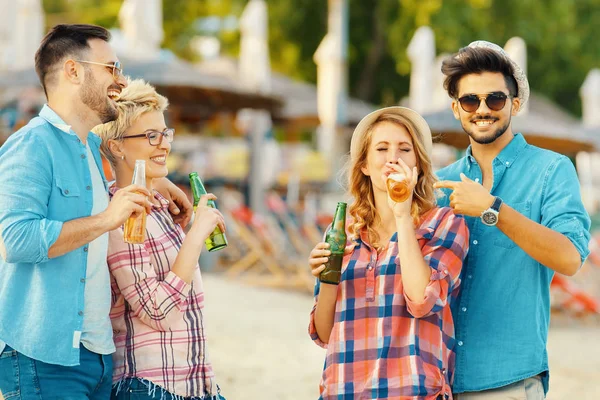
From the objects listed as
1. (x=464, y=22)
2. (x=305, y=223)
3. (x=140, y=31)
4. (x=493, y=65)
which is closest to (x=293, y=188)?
(x=305, y=223)

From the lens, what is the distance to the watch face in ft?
9.39

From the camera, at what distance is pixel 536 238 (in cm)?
286

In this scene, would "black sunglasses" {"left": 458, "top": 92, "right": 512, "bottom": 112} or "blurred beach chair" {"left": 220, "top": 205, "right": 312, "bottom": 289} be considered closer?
"black sunglasses" {"left": 458, "top": 92, "right": 512, "bottom": 112}

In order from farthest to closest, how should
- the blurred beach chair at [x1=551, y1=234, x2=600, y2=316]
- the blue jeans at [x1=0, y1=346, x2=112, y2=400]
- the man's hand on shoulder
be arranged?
the blurred beach chair at [x1=551, y1=234, x2=600, y2=316], the man's hand on shoulder, the blue jeans at [x1=0, y1=346, x2=112, y2=400]

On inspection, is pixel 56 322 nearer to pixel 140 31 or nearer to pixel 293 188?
pixel 140 31

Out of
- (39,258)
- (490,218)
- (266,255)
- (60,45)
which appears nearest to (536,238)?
(490,218)

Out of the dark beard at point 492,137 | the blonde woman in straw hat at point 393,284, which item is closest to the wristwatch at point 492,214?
the blonde woman in straw hat at point 393,284

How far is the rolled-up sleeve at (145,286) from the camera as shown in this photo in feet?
9.77

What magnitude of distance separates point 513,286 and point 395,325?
42cm

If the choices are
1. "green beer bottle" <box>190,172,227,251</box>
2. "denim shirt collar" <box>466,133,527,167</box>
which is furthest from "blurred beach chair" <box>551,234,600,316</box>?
"green beer bottle" <box>190,172,227,251</box>

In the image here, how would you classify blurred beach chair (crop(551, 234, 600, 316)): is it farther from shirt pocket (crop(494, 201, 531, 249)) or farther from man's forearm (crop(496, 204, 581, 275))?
man's forearm (crop(496, 204, 581, 275))

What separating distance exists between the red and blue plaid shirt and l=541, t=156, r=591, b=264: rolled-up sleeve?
28 cm

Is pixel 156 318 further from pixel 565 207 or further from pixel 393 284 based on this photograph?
pixel 565 207

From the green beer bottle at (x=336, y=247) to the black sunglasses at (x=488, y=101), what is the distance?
1.81 feet
